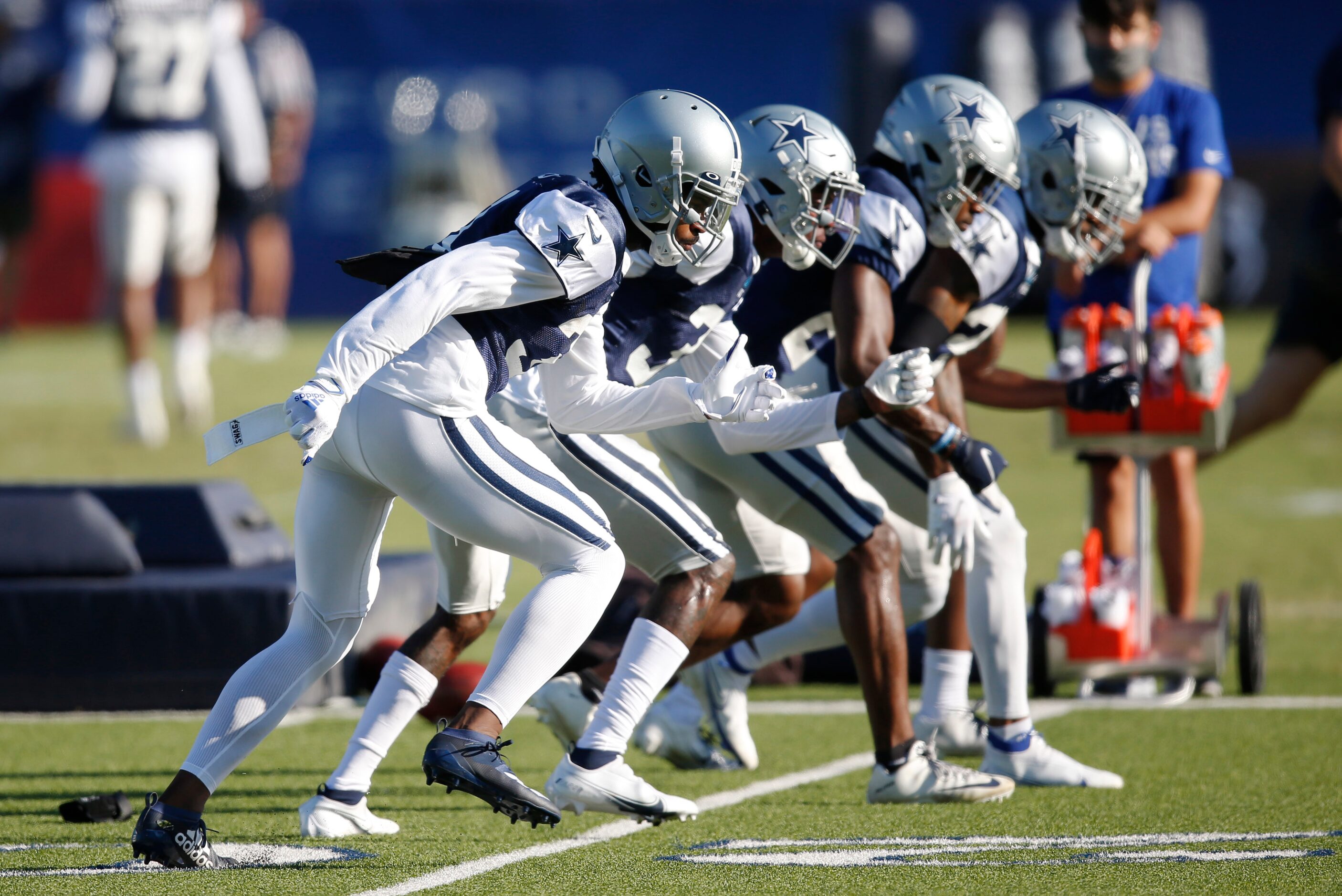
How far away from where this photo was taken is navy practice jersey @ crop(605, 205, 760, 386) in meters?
4.04

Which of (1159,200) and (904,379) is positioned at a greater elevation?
(1159,200)

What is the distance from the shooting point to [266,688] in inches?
139

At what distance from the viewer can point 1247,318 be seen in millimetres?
18156

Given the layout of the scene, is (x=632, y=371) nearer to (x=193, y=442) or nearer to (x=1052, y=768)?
(x=1052, y=768)

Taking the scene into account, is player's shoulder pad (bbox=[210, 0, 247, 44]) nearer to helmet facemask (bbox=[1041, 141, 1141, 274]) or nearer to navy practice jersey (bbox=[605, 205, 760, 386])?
helmet facemask (bbox=[1041, 141, 1141, 274])

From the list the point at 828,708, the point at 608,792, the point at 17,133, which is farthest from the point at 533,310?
the point at 17,133

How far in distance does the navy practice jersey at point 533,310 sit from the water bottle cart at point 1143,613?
85.4 inches

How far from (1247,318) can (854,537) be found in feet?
49.4

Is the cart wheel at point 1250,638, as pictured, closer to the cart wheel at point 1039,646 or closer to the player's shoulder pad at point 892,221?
the cart wheel at point 1039,646

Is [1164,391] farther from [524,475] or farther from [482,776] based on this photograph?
[482,776]

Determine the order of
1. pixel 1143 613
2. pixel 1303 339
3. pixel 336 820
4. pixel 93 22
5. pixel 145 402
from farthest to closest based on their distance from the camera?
pixel 93 22 < pixel 145 402 < pixel 1303 339 < pixel 1143 613 < pixel 336 820

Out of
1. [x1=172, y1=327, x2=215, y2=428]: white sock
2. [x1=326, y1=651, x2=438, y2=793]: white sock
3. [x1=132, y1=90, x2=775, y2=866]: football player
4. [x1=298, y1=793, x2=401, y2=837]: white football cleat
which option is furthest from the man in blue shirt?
[x1=172, y1=327, x2=215, y2=428]: white sock

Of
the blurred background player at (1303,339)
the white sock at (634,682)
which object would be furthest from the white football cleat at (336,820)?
the blurred background player at (1303,339)

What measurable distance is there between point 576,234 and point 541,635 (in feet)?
2.50
